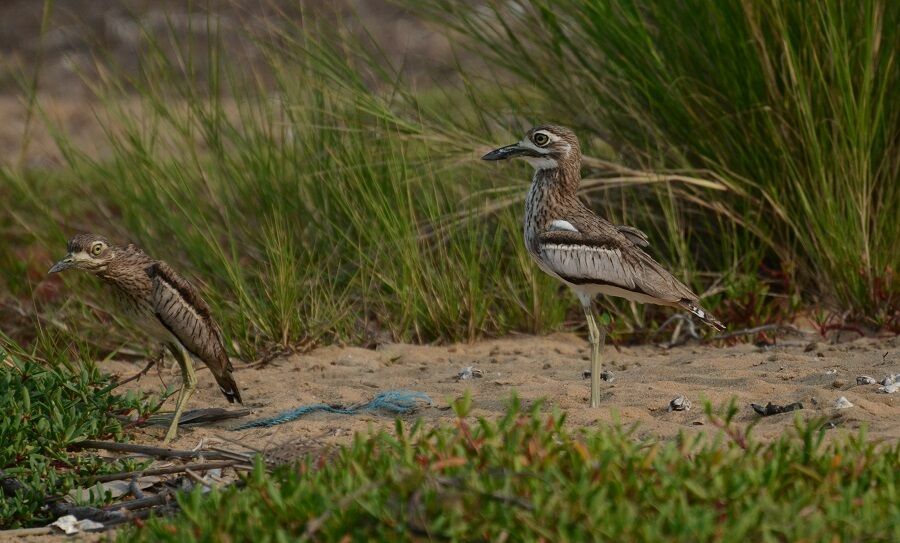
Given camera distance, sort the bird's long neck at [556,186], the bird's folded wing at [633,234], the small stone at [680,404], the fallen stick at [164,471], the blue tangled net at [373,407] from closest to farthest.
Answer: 1. the fallen stick at [164,471]
2. the small stone at [680,404]
3. the blue tangled net at [373,407]
4. the bird's folded wing at [633,234]
5. the bird's long neck at [556,186]

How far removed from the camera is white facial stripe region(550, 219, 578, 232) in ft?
18.4

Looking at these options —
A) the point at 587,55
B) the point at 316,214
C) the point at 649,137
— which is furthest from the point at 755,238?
the point at 316,214

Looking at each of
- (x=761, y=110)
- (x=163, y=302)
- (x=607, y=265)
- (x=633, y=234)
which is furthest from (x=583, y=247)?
(x=761, y=110)

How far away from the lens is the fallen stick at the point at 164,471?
4.59 meters

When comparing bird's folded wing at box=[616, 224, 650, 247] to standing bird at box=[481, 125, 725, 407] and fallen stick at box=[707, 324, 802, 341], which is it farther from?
fallen stick at box=[707, 324, 802, 341]

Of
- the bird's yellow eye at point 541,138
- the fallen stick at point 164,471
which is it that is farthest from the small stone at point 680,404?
the fallen stick at point 164,471

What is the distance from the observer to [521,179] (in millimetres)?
7426

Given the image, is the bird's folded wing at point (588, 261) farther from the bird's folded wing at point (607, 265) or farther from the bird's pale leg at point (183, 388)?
the bird's pale leg at point (183, 388)

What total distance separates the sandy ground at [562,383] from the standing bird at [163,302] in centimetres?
26

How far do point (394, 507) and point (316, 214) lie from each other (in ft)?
13.4

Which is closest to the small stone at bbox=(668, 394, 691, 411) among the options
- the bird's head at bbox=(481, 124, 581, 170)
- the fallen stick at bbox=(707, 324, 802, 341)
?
the bird's head at bbox=(481, 124, 581, 170)

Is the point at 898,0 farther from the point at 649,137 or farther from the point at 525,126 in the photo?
the point at 525,126

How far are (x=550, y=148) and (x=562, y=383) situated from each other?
109cm

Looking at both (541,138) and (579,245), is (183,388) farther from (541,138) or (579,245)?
(541,138)
